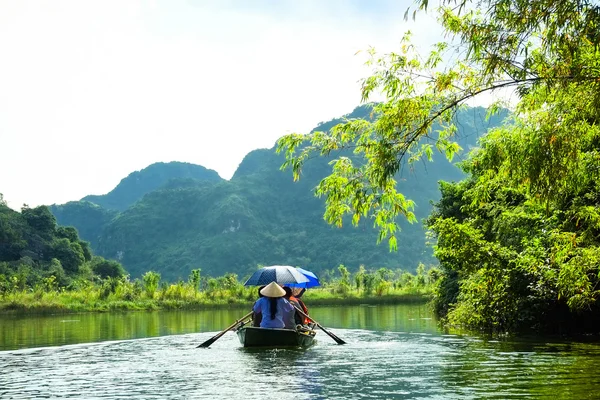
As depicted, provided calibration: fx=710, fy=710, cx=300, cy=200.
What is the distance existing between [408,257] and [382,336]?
271 ft

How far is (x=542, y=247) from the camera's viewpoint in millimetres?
15359

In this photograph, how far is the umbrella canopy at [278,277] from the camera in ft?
54.0

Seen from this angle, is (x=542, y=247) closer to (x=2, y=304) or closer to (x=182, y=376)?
(x=182, y=376)

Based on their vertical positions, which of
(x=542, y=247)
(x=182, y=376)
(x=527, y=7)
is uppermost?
(x=527, y=7)

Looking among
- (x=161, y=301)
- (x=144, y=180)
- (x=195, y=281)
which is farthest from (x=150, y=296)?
(x=144, y=180)

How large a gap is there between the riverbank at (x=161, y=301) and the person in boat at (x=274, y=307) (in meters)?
21.5

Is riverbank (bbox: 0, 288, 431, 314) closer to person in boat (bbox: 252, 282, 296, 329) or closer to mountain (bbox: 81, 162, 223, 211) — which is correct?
person in boat (bbox: 252, 282, 296, 329)

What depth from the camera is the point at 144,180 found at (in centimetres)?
15575

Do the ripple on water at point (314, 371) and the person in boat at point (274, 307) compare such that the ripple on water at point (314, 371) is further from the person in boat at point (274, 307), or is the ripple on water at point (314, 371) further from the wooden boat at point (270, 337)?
the person in boat at point (274, 307)

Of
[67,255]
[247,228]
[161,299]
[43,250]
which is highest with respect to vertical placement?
[247,228]

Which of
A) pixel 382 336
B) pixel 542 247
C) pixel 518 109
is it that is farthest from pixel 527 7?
pixel 382 336

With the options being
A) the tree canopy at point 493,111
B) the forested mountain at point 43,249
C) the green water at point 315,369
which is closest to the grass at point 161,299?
the forested mountain at point 43,249

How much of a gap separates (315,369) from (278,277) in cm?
586

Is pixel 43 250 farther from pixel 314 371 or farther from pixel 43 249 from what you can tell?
pixel 314 371
